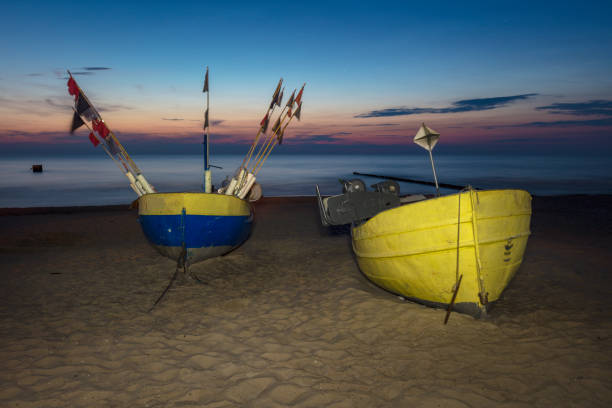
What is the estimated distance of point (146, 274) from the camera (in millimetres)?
7996

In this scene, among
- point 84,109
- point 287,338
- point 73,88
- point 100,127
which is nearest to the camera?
point 287,338

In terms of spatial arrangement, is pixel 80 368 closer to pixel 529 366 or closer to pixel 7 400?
pixel 7 400

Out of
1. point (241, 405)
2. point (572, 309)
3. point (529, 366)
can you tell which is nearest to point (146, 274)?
point (241, 405)

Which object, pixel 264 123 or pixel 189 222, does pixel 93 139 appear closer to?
pixel 189 222

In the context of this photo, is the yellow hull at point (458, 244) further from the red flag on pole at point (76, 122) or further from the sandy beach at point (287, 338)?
the red flag on pole at point (76, 122)

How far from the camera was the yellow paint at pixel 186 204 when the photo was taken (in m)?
7.51

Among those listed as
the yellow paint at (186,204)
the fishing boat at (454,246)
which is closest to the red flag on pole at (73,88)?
the yellow paint at (186,204)

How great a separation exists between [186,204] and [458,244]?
5.09 metres

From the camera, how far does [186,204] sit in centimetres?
750

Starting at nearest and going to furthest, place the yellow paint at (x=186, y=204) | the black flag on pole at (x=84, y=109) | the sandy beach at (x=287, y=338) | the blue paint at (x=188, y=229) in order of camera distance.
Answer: the sandy beach at (x=287, y=338), the yellow paint at (x=186, y=204), the blue paint at (x=188, y=229), the black flag on pole at (x=84, y=109)

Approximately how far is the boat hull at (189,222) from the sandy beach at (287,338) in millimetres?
593

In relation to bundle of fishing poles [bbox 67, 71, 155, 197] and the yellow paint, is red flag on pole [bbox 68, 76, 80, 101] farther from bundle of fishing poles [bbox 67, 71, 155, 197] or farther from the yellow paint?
the yellow paint

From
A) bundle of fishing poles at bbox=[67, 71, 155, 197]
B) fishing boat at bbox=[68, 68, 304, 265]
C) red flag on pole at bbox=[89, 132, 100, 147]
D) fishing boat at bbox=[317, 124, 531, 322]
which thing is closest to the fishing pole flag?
fishing boat at bbox=[317, 124, 531, 322]

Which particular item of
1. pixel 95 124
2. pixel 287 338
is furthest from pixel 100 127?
pixel 287 338
